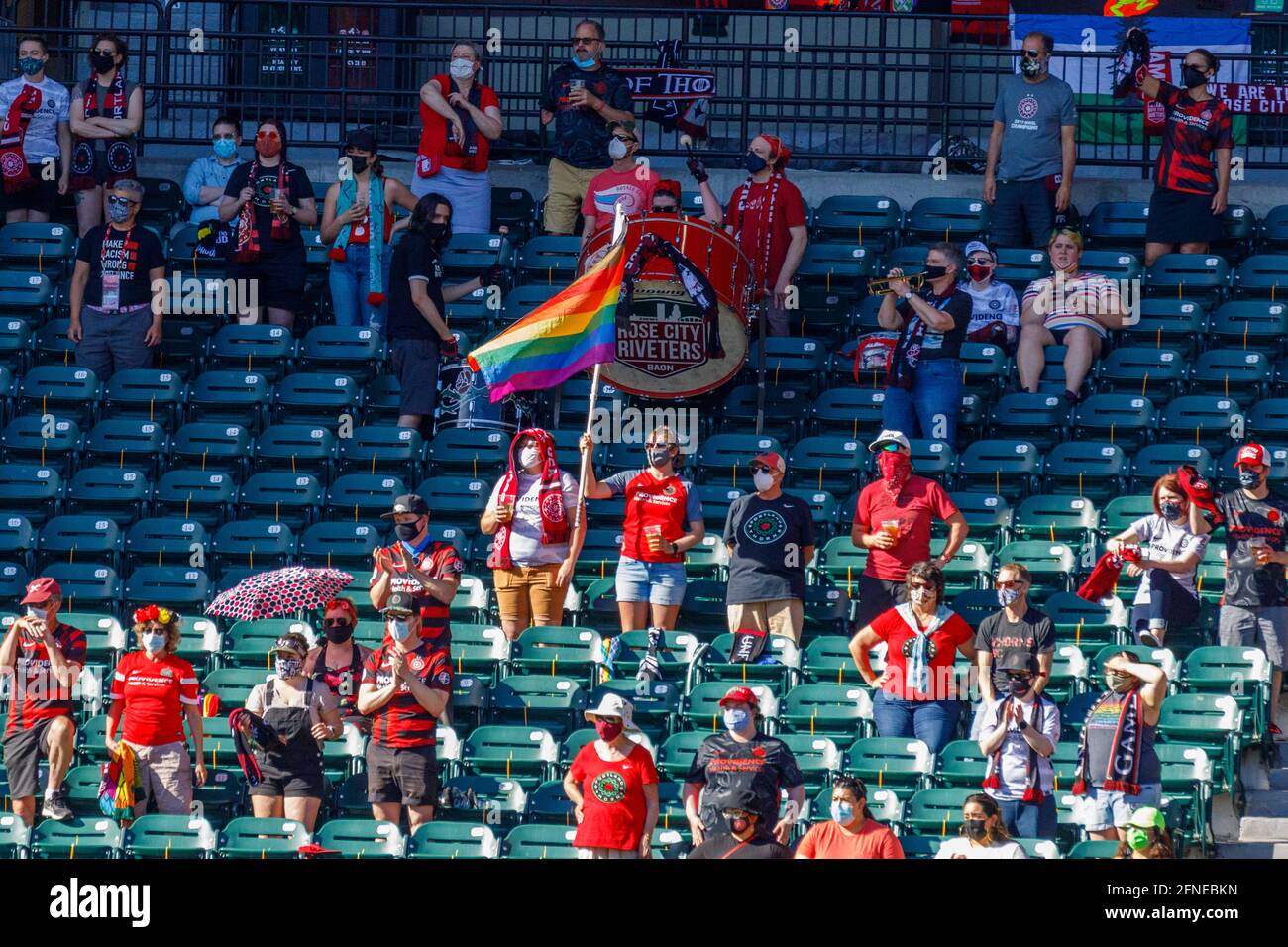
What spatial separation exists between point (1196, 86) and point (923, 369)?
346 cm

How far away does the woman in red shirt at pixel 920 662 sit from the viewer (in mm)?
14227

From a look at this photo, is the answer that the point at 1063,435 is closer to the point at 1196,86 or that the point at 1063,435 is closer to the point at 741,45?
the point at 1196,86

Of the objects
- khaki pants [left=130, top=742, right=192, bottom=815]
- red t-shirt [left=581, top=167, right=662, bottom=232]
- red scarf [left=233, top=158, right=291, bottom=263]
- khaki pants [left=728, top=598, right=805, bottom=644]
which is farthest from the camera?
red t-shirt [left=581, top=167, right=662, bottom=232]

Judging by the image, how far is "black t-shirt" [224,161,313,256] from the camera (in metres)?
18.6

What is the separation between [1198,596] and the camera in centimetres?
1539

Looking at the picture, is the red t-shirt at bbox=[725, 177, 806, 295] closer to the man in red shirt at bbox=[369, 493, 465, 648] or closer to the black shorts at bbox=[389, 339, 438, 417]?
the black shorts at bbox=[389, 339, 438, 417]

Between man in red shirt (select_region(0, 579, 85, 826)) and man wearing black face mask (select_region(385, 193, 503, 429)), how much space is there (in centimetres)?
370

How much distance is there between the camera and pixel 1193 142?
18859 mm

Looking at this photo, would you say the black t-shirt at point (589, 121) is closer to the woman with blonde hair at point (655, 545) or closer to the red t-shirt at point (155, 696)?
the woman with blonde hair at point (655, 545)

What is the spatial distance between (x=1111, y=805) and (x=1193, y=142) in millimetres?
6977

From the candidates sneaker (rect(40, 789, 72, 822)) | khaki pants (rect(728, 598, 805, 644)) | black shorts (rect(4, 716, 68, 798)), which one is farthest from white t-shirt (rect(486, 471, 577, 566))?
sneaker (rect(40, 789, 72, 822))

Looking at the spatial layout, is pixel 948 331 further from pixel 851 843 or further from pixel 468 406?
pixel 851 843

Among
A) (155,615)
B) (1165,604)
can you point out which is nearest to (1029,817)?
(1165,604)

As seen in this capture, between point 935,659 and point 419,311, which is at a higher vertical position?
Result: point 419,311
